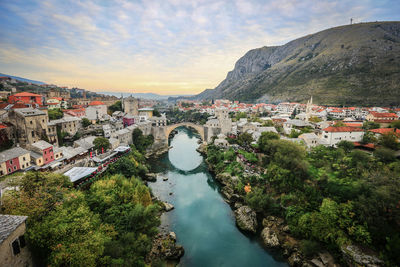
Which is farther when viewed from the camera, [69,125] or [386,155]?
[69,125]

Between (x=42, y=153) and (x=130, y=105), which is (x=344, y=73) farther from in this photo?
(x=42, y=153)

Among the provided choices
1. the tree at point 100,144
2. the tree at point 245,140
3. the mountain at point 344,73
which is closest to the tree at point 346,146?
the tree at point 245,140

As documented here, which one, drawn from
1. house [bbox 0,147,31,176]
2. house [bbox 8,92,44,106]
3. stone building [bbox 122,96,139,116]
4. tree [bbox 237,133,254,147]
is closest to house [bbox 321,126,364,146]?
tree [bbox 237,133,254,147]

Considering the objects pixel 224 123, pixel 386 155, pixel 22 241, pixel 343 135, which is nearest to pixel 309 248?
pixel 386 155

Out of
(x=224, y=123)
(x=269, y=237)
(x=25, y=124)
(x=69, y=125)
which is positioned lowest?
(x=269, y=237)

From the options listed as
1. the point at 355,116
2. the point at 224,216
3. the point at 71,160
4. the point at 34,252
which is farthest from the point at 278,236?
the point at 355,116

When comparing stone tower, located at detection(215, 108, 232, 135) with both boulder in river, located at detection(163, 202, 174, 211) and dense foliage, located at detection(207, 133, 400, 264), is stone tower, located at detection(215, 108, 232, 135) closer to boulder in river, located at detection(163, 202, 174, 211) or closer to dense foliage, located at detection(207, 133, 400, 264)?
dense foliage, located at detection(207, 133, 400, 264)
